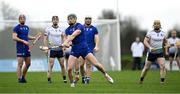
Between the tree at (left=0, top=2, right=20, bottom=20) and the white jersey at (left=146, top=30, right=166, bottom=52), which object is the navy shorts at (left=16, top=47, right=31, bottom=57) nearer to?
the white jersey at (left=146, top=30, right=166, bottom=52)

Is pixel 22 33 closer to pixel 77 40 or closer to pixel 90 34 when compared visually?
pixel 90 34

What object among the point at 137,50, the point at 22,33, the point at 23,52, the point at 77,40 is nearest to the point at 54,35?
the point at 22,33

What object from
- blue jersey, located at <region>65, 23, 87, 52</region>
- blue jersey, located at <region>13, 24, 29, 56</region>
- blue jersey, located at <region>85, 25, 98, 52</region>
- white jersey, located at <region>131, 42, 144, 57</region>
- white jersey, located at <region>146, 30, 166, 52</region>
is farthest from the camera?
white jersey, located at <region>131, 42, 144, 57</region>

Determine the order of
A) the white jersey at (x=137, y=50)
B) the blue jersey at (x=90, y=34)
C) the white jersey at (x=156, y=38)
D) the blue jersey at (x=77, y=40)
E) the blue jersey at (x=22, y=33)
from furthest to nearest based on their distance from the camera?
1. the white jersey at (x=137, y=50)
2. the blue jersey at (x=22, y=33)
3. the blue jersey at (x=90, y=34)
4. the white jersey at (x=156, y=38)
5. the blue jersey at (x=77, y=40)

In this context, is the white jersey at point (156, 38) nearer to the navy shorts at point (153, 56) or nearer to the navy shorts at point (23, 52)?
the navy shorts at point (153, 56)

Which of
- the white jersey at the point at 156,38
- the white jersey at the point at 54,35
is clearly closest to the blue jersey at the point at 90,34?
the white jersey at the point at 54,35

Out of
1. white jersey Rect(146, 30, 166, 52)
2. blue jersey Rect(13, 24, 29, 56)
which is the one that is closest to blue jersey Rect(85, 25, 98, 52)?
white jersey Rect(146, 30, 166, 52)

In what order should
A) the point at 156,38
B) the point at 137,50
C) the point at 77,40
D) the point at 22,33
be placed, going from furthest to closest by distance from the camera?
1. the point at 137,50
2. the point at 22,33
3. the point at 156,38
4. the point at 77,40

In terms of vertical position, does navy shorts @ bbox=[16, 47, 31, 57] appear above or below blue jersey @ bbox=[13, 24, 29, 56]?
below

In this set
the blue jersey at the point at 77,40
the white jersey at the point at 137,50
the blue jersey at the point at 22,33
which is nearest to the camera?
the blue jersey at the point at 77,40

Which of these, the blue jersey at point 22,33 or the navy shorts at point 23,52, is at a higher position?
the blue jersey at point 22,33

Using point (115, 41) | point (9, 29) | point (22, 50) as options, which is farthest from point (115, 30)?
point (22, 50)

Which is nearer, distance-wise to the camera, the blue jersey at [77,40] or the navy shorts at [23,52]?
the blue jersey at [77,40]

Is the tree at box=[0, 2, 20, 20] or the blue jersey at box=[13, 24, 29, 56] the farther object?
the tree at box=[0, 2, 20, 20]
